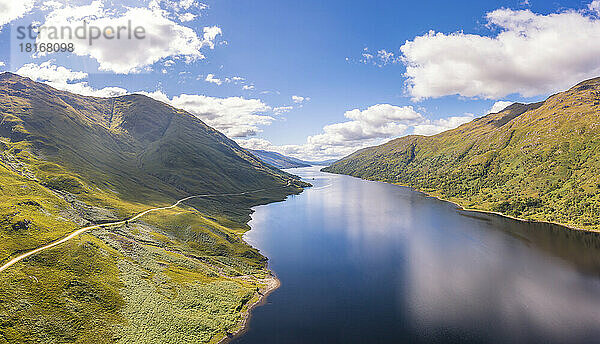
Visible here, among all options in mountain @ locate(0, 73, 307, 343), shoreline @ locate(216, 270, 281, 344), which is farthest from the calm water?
mountain @ locate(0, 73, 307, 343)

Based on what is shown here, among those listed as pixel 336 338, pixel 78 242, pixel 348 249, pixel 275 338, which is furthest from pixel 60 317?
pixel 348 249

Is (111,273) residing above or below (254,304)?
above

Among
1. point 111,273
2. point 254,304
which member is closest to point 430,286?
point 254,304

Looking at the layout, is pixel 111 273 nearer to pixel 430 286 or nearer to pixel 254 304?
pixel 254 304

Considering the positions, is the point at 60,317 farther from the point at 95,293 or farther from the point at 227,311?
the point at 227,311

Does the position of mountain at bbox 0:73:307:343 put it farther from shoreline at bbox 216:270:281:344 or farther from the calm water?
the calm water
